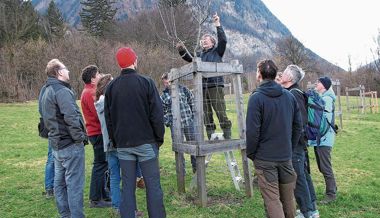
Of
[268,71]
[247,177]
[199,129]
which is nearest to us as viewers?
[268,71]

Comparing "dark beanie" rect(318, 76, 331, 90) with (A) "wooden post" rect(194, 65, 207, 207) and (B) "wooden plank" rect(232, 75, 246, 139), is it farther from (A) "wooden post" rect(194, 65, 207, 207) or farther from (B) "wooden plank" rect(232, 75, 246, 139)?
(A) "wooden post" rect(194, 65, 207, 207)

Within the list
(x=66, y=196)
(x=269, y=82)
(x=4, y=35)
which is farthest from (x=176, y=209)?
(x=4, y=35)

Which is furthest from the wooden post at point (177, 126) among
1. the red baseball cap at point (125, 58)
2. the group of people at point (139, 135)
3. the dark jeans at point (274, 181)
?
the dark jeans at point (274, 181)

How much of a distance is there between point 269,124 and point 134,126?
1.57 meters

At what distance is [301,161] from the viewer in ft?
16.9

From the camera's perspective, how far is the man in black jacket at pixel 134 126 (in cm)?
454

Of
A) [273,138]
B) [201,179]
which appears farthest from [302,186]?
[201,179]

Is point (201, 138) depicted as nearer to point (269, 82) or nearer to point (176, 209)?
point (176, 209)

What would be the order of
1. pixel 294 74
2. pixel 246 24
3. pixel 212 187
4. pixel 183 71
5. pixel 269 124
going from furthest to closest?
pixel 246 24, pixel 212 187, pixel 183 71, pixel 294 74, pixel 269 124

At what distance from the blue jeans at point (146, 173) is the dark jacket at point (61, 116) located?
70 centimetres

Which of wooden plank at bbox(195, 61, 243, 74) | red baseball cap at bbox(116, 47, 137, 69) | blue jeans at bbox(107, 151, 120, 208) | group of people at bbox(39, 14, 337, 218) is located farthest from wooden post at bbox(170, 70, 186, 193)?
red baseball cap at bbox(116, 47, 137, 69)

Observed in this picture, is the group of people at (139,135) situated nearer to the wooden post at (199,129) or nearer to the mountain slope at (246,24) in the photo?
the wooden post at (199,129)

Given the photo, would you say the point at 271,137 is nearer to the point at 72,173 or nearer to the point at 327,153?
the point at 327,153

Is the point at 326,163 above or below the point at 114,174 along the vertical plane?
below
